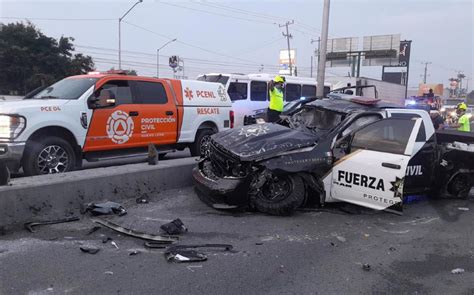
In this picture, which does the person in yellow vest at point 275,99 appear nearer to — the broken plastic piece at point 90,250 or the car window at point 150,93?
the car window at point 150,93

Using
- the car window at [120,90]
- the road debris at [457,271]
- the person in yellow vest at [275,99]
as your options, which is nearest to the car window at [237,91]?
the person in yellow vest at [275,99]

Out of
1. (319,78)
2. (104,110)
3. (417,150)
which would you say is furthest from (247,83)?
(417,150)

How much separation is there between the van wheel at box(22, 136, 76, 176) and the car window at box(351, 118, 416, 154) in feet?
14.9

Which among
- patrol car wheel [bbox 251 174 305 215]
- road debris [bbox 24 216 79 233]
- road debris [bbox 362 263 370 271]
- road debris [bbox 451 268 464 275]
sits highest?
patrol car wheel [bbox 251 174 305 215]

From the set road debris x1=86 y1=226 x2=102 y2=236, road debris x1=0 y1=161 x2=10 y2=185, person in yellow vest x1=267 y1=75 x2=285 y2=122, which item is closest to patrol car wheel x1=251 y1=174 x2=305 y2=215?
road debris x1=86 y1=226 x2=102 y2=236

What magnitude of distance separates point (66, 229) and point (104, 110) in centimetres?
304

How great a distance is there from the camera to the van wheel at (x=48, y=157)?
6.48m

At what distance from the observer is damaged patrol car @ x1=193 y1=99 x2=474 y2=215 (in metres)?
5.61

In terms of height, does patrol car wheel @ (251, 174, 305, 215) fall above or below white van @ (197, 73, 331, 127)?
below

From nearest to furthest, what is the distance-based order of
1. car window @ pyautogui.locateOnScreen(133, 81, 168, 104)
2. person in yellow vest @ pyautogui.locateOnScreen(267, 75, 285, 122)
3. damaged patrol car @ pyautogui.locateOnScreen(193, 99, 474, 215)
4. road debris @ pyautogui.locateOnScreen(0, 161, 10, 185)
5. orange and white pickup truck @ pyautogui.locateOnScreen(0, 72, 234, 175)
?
road debris @ pyautogui.locateOnScreen(0, 161, 10, 185) < damaged patrol car @ pyautogui.locateOnScreen(193, 99, 474, 215) < orange and white pickup truck @ pyautogui.locateOnScreen(0, 72, 234, 175) < car window @ pyautogui.locateOnScreen(133, 81, 168, 104) < person in yellow vest @ pyautogui.locateOnScreen(267, 75, 285, 122)

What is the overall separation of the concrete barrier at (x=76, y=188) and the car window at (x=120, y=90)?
161 cm

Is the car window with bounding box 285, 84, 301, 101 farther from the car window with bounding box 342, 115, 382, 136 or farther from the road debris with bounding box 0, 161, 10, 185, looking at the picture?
the road debris with bounding box 0, 161, 10, 185

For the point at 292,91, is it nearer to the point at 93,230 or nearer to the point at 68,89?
the point at 68,89

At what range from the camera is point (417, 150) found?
618 centimetres
